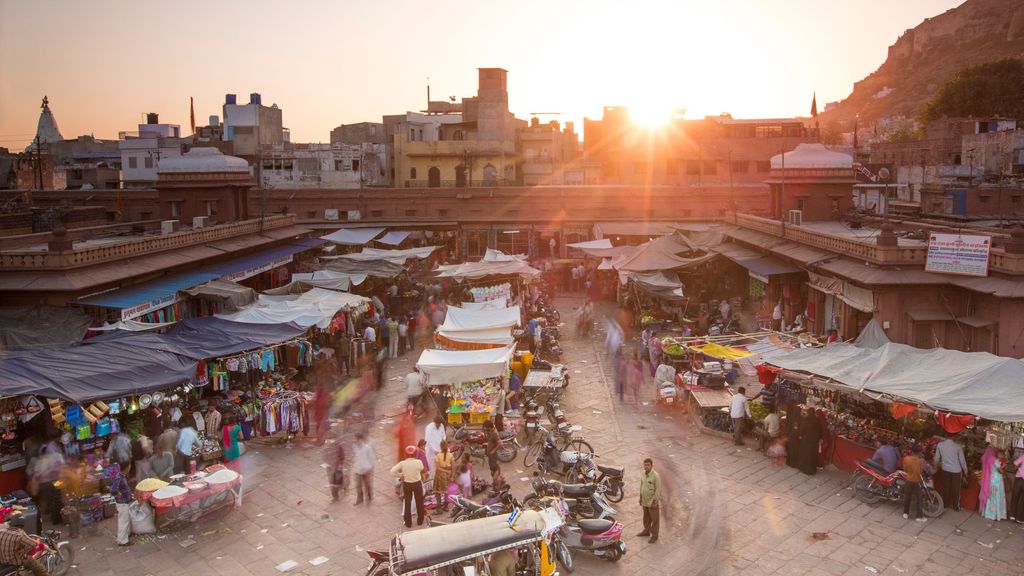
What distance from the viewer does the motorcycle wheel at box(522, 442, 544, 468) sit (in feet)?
47.0

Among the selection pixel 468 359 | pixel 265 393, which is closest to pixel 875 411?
pixel 468 359

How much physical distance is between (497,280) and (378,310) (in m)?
4.55

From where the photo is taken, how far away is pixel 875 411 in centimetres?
1405

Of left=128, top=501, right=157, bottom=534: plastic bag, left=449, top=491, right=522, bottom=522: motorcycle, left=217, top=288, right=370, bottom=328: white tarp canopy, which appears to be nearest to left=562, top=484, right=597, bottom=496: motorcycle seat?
left=449, top=491, right=522, bottom=522: motorcycle

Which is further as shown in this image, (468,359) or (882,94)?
(882,94)

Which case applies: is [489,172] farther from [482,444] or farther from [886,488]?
[886,488]

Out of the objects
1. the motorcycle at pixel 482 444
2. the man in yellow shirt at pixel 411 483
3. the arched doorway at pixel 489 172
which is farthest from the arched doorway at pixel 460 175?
the man in yellow shirt at pixel 411 483

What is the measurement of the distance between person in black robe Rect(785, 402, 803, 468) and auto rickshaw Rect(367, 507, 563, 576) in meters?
5.99

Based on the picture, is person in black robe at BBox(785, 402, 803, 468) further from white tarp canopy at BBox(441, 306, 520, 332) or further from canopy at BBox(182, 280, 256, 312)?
canopy at BBox(182, 280, 256, 312)

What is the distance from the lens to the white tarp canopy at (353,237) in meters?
34.8

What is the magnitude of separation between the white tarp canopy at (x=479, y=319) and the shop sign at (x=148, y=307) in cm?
704

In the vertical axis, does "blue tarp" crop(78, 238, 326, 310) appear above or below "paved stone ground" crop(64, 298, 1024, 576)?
above

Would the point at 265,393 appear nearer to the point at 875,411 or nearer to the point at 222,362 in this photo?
the point at 222,362

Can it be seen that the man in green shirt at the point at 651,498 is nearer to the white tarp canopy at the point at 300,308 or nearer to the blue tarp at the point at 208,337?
the blue tarp at the point at 208,337
